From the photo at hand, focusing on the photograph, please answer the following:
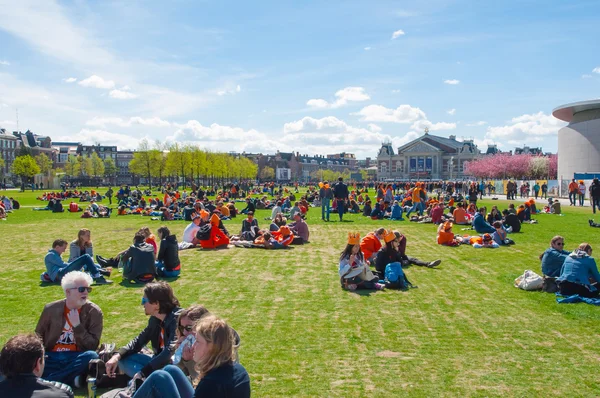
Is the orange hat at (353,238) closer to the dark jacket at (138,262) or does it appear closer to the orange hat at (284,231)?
the dark jacket at (138,262)

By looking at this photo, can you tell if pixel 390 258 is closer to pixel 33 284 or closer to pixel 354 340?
pixel 354 340

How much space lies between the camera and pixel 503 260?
12922 mm

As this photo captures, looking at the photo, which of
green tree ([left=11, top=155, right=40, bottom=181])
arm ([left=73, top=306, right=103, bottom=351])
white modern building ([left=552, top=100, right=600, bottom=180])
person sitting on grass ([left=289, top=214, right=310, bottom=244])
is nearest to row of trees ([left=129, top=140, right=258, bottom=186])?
green tree ([left=11, top=155, right=40, bottom=181])

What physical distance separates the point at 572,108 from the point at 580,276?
2432 inches

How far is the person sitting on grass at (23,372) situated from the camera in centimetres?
352

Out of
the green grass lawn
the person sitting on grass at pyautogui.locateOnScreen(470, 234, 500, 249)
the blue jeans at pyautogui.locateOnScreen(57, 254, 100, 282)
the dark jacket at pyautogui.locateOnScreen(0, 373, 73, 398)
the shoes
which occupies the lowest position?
the green grass lawn

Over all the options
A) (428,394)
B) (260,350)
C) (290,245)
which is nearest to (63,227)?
(290,245)

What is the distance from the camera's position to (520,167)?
A: 96938mm

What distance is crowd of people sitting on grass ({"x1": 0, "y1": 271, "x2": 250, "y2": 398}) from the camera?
11.4 ft

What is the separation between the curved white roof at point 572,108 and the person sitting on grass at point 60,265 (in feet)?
207

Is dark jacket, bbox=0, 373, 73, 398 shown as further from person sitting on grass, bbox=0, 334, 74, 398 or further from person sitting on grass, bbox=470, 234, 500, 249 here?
person sitting on grass, bbox=470, 234, 500, 249

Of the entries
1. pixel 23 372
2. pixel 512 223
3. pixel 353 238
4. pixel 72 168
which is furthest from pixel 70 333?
pixel 72 168

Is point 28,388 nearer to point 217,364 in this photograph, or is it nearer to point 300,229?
point 217,364

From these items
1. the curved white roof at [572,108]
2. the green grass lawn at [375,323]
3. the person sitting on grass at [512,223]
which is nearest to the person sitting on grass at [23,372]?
the green grass lawn at [375,323]
